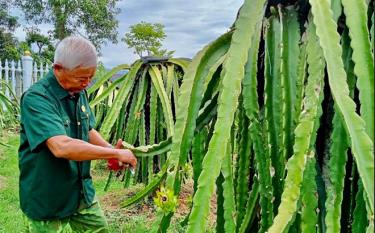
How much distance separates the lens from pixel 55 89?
290 centimetres

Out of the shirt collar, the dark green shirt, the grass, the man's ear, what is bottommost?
the grass

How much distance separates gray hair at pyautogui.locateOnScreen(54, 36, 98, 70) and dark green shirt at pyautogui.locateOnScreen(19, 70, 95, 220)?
0.57ft

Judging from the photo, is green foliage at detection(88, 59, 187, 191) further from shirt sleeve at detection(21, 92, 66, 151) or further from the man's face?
shirt sleeve at detection(21, 92, 66, 151)

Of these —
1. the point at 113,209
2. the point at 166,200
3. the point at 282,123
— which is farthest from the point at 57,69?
the point at 113,209

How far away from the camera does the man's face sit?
282cm

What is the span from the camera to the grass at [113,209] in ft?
15.4

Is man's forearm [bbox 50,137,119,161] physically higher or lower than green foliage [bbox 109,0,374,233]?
lower

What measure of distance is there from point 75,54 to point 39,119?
0.37 m

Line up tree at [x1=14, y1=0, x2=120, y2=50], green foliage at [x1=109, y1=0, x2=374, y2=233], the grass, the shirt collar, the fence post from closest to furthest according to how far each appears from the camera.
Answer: green foliage at [x1=109, y1=0, x2=374, y2=233]
the shirt collar
the grass
the fence post
tree at [x1=14, y1=0, x2=120, y2=50]

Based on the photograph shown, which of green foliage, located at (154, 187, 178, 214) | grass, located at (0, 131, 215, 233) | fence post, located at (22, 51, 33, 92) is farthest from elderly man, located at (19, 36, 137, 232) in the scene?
fence post, located at (22, 51, 33, 92)

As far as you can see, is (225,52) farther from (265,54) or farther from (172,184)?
(172,184)

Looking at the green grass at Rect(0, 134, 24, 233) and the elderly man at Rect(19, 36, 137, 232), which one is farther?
the green grass at Rect(0, 134, 24, 233)

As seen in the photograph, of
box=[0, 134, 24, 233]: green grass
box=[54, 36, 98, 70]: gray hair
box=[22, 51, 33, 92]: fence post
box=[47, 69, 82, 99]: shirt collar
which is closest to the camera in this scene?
box=[54, 36, 98, 70]: gray hair

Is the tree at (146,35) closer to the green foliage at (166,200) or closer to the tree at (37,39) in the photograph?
the tree at (37,39)
